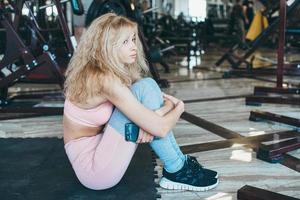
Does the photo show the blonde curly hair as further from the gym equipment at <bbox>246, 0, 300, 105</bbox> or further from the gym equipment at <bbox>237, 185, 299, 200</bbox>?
the gym equipment at <bbox>246, 0, 300, 105</bbox>

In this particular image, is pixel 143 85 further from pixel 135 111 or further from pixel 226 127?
pixel 226 127

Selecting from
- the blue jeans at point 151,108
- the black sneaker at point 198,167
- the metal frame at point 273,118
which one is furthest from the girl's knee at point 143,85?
the metal frame at point 273,118

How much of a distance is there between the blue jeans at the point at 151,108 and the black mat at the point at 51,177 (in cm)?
21

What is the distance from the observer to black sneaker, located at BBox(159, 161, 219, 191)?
6.48ft

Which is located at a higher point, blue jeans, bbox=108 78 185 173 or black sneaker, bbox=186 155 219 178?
blue jeans, bbox=108 78 185 173

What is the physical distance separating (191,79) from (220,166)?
3431 millimetres

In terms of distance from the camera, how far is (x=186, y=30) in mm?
10062

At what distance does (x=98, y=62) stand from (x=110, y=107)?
210mm

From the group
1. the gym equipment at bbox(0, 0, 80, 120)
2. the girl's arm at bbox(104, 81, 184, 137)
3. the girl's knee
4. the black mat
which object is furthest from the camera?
the gym equipment at bbox(0, 0, 80, 120)

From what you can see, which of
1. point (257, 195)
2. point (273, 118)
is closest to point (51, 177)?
point (257, 195)

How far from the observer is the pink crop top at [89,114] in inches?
70.9

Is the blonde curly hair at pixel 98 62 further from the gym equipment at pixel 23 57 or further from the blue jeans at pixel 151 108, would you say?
the gym equipment at pixel 23 57

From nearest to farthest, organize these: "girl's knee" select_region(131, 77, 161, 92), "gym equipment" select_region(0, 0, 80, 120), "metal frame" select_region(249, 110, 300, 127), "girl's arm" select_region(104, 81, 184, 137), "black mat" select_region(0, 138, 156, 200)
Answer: "girl's arm" select_region(104, 81, 184, 137), "girl's knee" select_region(131, 77, 161, 92), "black mat" select_region(0, 138, 156, 200), "metal frame" select_region(249, 110, 300, 127), "gym equipment" select_region(0, 0, 80, 120)

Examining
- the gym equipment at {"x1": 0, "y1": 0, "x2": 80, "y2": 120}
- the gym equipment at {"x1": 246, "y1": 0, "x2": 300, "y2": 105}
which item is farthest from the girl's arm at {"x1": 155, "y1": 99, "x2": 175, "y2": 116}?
the gym equipment at {"x1": 246, "y1": 0, "x2": 300, "y2": 105}
